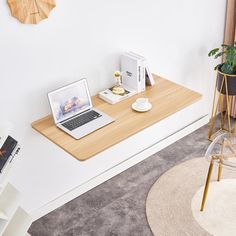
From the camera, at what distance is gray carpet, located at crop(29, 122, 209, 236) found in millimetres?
3029

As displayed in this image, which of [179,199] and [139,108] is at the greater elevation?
[139,108]

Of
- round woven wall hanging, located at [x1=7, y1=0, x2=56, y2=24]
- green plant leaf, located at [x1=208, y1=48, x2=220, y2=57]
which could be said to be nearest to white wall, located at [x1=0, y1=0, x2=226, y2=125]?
round woven wall hanging, located at [x1=7, y1=0, x2=56, y2=24]

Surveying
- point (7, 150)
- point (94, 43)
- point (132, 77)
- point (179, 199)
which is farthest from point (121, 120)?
point (179, 199)

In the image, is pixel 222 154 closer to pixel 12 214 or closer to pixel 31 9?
pixel 12 214

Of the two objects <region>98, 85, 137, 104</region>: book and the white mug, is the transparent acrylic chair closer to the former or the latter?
the white mug

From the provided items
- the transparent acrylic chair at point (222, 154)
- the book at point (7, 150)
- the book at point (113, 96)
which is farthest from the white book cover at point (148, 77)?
the book at point (7, 150)

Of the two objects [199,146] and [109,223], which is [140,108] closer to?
[109,223]

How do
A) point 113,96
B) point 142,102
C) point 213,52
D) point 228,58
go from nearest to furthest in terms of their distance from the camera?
point 142,102, point 113,96, point 228,58, point 213,52

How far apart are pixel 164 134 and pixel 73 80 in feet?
3.85

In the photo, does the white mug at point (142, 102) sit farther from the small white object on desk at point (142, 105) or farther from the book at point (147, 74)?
the book at point (147, 74)

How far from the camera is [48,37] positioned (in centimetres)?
269

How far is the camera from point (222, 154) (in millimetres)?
2982

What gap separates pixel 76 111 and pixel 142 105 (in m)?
0.42

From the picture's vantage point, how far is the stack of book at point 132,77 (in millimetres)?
3016
